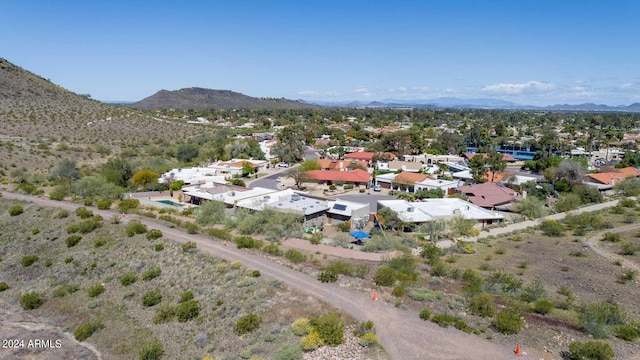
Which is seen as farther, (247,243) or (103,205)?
(103,205)

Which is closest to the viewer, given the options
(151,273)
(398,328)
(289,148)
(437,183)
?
(398,328)

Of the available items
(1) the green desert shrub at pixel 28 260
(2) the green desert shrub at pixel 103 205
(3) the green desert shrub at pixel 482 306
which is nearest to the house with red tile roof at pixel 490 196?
(3) the green desert shrub at pixel 482 306

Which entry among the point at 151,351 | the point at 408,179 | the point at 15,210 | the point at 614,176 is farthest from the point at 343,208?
the point at 614,176

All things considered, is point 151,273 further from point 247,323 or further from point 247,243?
Result: point 247,323

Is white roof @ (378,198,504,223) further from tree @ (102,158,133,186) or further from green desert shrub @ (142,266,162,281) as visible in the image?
tree @ (102,158,133,186)

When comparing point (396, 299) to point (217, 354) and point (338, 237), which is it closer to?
point (217, 354)

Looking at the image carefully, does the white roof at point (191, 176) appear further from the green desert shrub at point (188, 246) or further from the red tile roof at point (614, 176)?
the red tile roof at point (614, 176)

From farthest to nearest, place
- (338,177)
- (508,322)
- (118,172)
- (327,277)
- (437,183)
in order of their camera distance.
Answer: (338,177)
(437,183)
(118,172)
(327,277)
(508,322)

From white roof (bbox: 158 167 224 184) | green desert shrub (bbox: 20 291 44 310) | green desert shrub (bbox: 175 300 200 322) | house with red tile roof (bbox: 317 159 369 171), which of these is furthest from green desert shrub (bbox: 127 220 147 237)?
house with red tile roof (bbox: 317 159 369 171)
